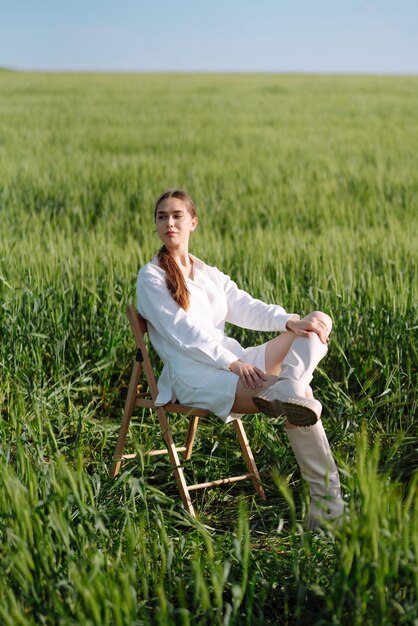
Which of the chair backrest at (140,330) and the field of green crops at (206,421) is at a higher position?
the chair backrest at (140,330)

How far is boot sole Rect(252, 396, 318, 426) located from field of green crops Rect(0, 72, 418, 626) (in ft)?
0.69

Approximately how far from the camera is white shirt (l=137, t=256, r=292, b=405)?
280 cm

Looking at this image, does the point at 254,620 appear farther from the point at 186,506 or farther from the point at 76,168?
the point at 76,168

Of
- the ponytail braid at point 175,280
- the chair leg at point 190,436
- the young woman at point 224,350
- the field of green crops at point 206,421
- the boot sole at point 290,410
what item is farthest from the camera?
the chair leg at point 190,436

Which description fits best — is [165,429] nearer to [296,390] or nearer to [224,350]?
[224,350]

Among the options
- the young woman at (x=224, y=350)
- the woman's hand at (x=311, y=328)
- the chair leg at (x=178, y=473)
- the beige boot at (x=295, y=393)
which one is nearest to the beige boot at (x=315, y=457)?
the young woman at (x=224, y=350)

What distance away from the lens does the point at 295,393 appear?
8.44ft

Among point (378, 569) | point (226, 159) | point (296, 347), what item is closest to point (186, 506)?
point (296, 347)

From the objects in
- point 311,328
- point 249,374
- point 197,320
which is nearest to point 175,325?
point 197,320

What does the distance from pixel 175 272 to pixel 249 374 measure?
18.3 inches

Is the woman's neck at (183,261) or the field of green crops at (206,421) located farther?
the woman's neck at (183,261)

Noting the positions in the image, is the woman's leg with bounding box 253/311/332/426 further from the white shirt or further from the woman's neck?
the woman's neck

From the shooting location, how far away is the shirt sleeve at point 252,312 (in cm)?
300

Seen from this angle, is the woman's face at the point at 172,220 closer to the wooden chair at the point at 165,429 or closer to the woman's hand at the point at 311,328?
the wooden chair at the point at 165,429
